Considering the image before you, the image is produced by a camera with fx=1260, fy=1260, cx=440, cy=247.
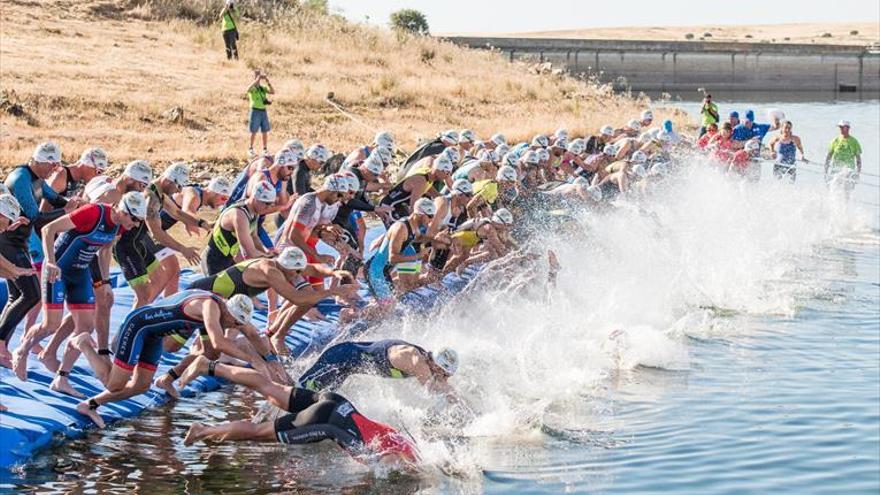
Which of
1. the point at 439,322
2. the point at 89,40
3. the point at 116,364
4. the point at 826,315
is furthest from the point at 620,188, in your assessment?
the point at 89,40

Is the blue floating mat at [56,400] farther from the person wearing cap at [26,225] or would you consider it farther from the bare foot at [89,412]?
the person wearing cap at [26,225]

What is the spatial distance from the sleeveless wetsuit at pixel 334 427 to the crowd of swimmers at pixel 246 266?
1 cm

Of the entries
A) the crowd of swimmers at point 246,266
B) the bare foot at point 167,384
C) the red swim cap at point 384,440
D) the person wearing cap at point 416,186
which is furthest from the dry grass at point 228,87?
the red swim cap at point 384,440

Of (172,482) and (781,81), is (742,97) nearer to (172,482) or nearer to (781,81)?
(781,81)

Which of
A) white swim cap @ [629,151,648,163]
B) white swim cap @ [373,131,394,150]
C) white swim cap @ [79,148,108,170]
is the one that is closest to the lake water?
white swim cap @ [629,151,648,163]

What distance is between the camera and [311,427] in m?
9.64

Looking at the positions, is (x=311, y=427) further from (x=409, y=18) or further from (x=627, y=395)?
(x=409, y=18)

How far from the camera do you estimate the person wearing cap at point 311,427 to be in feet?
31.6

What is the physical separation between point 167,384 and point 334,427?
2.47 m

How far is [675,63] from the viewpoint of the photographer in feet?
242

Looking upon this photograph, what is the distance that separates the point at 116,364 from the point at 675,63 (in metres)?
66.4

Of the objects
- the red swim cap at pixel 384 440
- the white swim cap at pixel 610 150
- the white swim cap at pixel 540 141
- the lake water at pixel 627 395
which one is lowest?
the lake water at pixel 627 395

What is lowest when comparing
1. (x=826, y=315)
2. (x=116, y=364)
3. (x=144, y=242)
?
(x=826, y=315)

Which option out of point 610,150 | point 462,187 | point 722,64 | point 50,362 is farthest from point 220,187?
point 722,64
